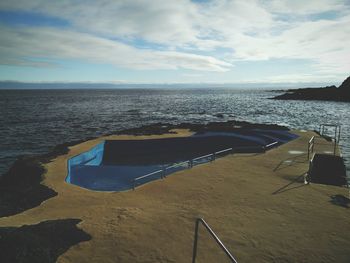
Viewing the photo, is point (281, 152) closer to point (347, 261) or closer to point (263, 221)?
point (263, 221)

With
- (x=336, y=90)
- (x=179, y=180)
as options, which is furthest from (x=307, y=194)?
(x=336, y=90)

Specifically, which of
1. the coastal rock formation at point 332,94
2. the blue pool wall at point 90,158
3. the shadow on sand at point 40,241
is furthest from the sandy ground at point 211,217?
the coastal rock formation at point 332,94

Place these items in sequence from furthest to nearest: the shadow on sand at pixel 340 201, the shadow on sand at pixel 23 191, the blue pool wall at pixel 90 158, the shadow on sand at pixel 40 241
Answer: the blue pool wall at pixel 90 158, the shadow on sand at pixel 23 191, the shadow on sand at pixel 340 201, the shadow on sand at pixel 40 241

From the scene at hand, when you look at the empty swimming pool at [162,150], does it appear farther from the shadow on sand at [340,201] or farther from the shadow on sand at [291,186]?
the shadow on sand at [340,201]

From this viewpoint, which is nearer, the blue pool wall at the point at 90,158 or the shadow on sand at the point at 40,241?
the shadow on sand at the point at 40,241

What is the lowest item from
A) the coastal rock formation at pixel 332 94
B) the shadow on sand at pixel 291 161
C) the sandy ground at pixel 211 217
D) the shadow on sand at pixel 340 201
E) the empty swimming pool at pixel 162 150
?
the empty swimming pool at pixel 162 150

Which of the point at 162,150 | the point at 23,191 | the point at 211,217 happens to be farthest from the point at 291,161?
the point at 23,191

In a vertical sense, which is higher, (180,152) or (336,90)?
(336,90)
